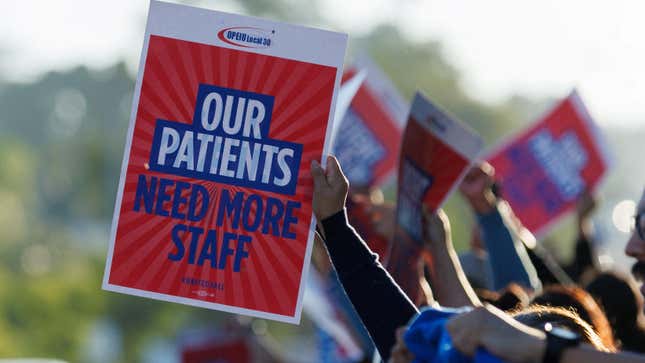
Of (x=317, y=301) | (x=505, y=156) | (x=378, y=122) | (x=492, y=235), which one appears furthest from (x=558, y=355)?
(x=505, y=156)

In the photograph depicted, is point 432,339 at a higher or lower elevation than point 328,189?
lower

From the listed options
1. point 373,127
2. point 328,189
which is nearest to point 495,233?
point 328,189

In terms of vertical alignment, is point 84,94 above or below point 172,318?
above

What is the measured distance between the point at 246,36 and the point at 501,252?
5.47 ft

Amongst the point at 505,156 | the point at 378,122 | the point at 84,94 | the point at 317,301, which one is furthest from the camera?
the point at 84,94

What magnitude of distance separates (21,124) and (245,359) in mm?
68824

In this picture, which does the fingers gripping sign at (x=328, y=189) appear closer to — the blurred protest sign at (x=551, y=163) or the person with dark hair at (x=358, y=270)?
the person with dark hair at (x=358, y=270)

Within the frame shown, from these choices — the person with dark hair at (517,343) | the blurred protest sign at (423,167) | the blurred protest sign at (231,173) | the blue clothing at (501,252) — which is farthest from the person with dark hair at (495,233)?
the person with dark hair at (517,343)

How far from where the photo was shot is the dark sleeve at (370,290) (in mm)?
3324

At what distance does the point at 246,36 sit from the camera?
11.8 feet

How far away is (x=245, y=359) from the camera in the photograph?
7.48 metres

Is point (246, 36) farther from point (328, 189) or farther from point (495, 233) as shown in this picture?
point (495, 233)

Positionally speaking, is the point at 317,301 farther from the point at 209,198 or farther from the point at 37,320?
the point at 37,320

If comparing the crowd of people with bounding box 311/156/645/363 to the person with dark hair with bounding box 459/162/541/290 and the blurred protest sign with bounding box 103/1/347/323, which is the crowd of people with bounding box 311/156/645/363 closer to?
the person with dark hair with bounding box 459/162/541/290
